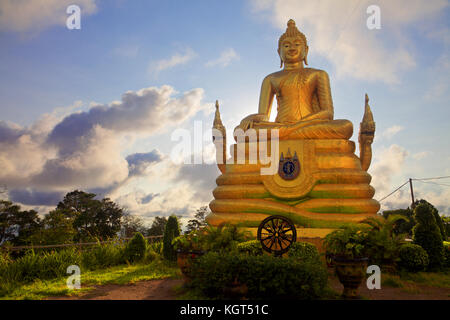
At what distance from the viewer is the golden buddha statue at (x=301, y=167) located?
1211cm

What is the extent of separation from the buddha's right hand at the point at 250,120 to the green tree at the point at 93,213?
19.1 meters

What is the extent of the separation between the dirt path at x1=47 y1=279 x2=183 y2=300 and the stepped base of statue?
3908 millimetres

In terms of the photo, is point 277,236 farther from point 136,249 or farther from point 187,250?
point 136,249

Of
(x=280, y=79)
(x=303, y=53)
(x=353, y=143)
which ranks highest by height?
(x=303, y=53)

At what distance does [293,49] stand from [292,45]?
0.21 m

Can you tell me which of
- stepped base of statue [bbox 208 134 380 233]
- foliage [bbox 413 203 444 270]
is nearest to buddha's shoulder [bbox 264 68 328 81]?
stepped base of statue [bbox 208 134 380 233]

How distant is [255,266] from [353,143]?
864cm

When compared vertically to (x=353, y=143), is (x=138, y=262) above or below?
below

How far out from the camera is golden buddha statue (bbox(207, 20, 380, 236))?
12109mm

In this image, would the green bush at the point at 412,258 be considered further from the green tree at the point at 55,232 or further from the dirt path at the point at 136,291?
the green tree at the point at 55,232

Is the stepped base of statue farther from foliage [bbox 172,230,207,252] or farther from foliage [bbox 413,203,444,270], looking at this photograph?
foliage [bbox 172,230,207,252]
